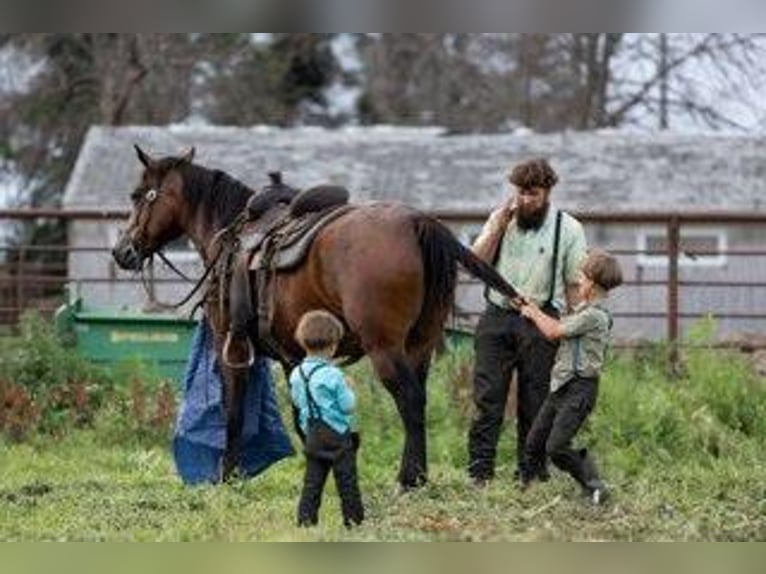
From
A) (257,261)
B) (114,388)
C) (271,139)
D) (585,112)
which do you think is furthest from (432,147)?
(257,261)

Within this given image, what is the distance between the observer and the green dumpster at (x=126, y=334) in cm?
1322

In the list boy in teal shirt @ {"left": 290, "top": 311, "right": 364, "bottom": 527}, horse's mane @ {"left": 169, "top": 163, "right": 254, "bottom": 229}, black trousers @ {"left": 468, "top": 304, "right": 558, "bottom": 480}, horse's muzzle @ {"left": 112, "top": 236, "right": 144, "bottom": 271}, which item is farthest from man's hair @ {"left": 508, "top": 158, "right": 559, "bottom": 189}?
horse's muzzle @ {"left": 112, "top": 236, "right": 144, "bottom": 271}

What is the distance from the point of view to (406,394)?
23.1 ft

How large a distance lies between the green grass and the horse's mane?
143 centimetres

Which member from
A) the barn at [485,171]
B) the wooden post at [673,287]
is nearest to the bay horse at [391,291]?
the wooden post at [673,287]

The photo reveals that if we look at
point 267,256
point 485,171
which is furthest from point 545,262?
point 485,171

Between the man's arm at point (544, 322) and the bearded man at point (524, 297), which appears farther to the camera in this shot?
the bearded man at point (524, 297)

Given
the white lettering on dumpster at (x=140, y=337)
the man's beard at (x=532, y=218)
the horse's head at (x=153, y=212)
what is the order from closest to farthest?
the man's beard at (x=532, y=218)
the horse's head at (x=153, y=212)
the white lettering on dumpster at (x=140, y=337)

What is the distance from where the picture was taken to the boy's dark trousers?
619 cm

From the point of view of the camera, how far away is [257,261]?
7609 millimetres

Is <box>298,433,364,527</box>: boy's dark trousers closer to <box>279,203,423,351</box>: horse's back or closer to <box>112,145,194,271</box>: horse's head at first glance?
<box>279,203,423,351</box>: horse's back

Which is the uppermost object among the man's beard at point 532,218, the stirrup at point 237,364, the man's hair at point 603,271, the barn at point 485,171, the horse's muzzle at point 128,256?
the barn at point 485,171

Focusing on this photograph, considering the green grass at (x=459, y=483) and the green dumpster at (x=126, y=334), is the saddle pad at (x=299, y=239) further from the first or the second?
→ the green dumpster at (x=126, y=334)

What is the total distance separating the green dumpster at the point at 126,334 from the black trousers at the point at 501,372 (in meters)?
6.05
